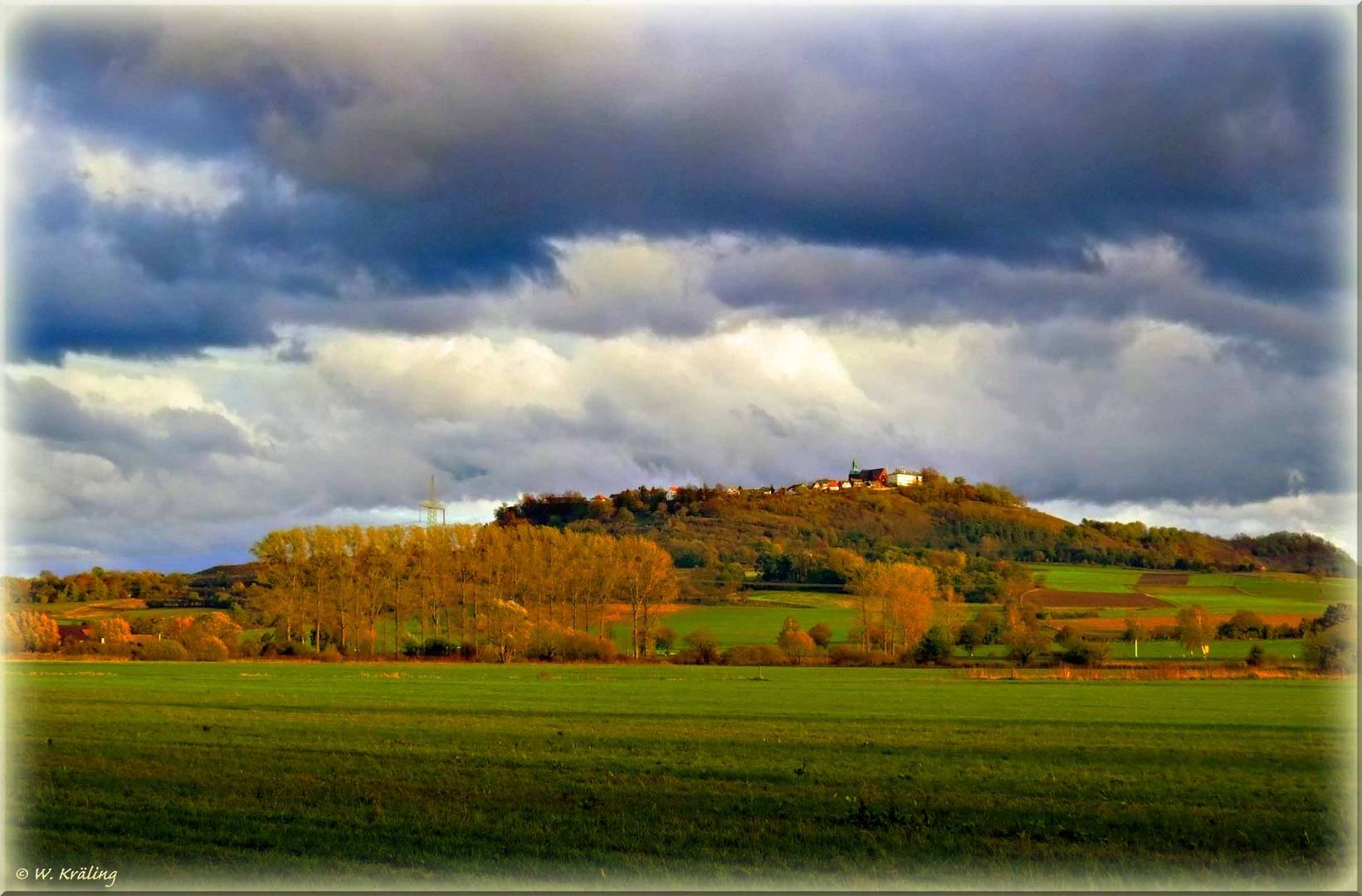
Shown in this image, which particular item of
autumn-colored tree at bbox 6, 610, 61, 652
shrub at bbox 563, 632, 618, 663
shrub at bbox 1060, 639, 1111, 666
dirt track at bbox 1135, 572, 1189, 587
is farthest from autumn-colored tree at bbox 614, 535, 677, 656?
dirt track at bbox 1135, 572, 1189, 587

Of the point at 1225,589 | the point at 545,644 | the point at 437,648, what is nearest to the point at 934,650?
the point at 545,644

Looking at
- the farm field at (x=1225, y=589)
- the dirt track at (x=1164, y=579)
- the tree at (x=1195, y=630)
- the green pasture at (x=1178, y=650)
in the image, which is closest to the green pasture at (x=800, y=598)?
the farm field at (x=1225, y=589)

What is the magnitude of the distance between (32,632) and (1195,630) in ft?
403

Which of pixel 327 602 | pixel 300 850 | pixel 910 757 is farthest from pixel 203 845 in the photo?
pixel 327 602

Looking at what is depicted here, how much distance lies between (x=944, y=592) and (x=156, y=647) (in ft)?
353

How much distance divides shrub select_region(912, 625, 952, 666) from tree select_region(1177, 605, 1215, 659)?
30.1 m

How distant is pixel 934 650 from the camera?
115 meters

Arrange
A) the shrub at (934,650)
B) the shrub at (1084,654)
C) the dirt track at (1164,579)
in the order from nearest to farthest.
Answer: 1. the shrub at (1084,654)
2. the shrub at (934,650)
3. the dirt track at (1164,579)

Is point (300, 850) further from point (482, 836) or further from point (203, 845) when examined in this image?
point (482, 836)

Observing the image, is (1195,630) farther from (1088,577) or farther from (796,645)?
(1088,577)

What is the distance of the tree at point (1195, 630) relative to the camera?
12338 centimetres

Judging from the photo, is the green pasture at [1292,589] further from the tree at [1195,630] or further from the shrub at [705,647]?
the shrub at [705,647]

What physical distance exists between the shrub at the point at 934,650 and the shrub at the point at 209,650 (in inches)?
2752

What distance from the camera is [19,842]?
18.9m
